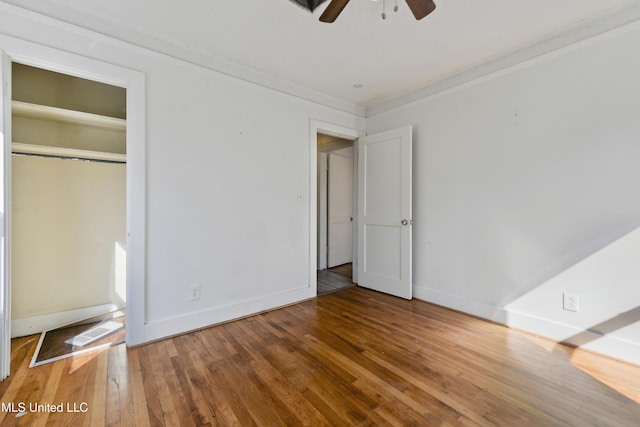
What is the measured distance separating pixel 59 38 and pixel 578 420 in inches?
156

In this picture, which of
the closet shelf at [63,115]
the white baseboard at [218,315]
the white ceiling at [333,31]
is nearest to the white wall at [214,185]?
the white baseboard at [218,315]

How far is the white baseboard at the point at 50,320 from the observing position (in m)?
2.24

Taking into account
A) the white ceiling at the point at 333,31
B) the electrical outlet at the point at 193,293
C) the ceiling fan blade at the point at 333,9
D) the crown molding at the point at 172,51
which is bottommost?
the electrical outlet at the point at 193,293

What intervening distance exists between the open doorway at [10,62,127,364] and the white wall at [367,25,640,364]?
3352 millimetres

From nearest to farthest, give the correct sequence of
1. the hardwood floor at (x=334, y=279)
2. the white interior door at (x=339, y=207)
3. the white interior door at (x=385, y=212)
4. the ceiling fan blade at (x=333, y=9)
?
the ceiling fan blade at (x=333, y=9) < the white interior door at (x=385, y=212) < the hardwood floor at (x=334, y=279) < the white interior door at (x=339, y=207)

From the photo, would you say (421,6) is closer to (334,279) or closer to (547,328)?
(547,328)

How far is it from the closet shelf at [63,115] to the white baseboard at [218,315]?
1.89m

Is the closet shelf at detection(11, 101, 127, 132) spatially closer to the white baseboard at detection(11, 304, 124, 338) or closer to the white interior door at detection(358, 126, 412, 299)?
the white baseboard at detection(11, 304, 124, 338)

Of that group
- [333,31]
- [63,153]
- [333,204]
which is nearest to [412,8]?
[333,31]

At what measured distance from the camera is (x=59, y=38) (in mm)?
1869

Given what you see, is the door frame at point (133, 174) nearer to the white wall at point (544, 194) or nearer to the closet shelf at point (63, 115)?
the closet shelf at point (63, 115)

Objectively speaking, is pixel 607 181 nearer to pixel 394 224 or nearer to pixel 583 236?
pixel 583 236

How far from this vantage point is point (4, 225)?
66.6 inches

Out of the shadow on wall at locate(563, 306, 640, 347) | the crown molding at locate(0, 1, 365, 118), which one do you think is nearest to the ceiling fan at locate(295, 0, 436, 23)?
the crown molding at locate(0, 1, 365, 118)
